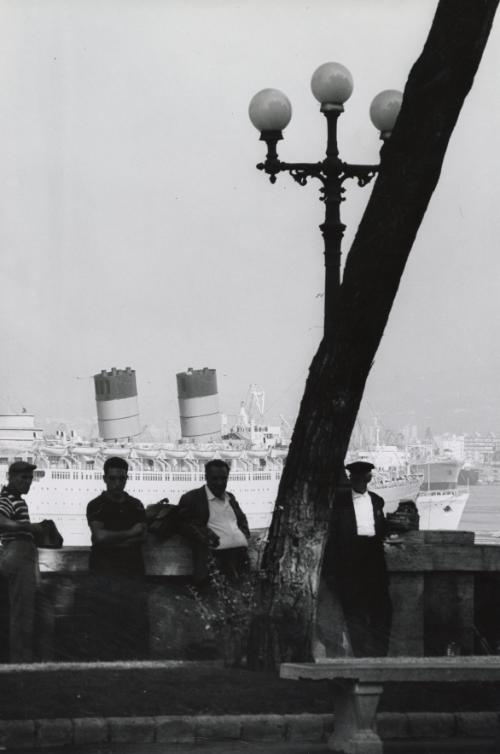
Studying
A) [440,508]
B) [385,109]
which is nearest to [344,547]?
[385,109]

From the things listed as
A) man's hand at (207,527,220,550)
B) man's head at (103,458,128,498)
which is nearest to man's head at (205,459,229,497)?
man's hand at (207,527,220,550)

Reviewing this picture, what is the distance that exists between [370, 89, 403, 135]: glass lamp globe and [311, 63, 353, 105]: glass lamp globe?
34 cm

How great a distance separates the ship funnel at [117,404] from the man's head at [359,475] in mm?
54360

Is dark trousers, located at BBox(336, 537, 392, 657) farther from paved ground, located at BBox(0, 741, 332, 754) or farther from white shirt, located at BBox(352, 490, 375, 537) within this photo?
paved ground, located at BBox(0, 741, 332, 754)

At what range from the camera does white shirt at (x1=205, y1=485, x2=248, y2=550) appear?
7996 mm

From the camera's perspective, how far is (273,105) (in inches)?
429

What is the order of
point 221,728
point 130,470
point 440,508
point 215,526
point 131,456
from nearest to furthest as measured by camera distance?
point 221,728 < point 215,526 < point 130,470 < point 131,456 < point 440,508

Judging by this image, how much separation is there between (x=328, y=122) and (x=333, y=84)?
1.20 feet

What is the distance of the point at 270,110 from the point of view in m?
10.9

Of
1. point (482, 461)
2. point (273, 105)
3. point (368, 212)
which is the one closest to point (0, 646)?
point (368, 212)

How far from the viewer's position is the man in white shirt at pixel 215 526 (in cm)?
790

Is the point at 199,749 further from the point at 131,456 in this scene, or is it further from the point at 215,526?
the point at 131,456

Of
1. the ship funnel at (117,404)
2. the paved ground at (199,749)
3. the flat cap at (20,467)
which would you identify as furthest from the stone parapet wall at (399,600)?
the ship funnel at (117,404)

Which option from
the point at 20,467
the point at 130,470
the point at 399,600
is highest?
the point at 20,467
